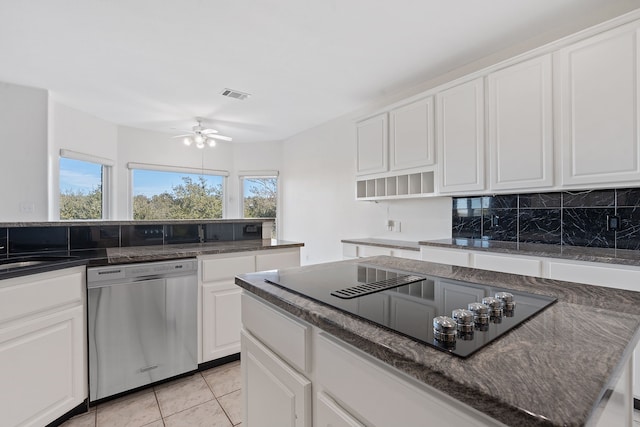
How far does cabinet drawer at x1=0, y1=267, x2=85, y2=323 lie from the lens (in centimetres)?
146

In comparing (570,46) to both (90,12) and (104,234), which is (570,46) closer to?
(90,12)

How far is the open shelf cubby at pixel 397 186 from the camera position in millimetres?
3088

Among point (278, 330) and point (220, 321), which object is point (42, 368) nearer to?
point (220, 321)

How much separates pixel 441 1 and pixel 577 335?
7.29 ft

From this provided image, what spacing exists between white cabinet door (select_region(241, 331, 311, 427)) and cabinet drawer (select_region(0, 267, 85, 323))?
1.19m

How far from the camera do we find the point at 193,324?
2.21 meters

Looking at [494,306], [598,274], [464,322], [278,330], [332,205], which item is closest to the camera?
[464,322]

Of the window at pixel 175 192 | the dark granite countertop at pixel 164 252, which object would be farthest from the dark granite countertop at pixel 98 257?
A: the window at pixel 175 192

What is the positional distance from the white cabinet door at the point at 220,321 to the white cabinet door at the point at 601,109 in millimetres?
2576

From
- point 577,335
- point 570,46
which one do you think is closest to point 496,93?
point 570,46

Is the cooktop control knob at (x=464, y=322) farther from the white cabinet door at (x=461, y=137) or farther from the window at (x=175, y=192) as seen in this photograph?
the window at (x=175, y=192)

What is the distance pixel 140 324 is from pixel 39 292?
1.97ft

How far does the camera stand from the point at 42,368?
1606 mm

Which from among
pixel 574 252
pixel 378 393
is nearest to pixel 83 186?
pixel 378 393
